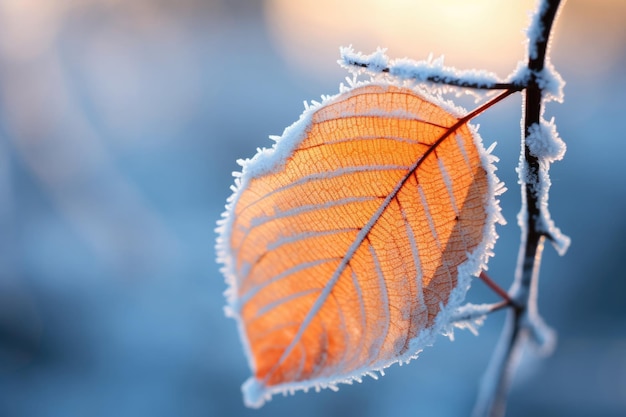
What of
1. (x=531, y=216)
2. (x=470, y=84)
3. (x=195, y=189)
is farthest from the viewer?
(x=195, y=189)

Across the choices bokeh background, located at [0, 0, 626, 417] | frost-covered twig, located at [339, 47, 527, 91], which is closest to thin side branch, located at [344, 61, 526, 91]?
frost-covered twig, located at [339, 47, 527, 91]

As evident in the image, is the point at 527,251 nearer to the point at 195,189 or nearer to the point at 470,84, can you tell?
the point at 470,84

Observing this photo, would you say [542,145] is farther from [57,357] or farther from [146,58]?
[146,58]

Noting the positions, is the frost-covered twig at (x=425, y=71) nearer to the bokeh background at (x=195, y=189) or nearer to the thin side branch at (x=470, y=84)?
the thin side branch at (x=470, y=84)

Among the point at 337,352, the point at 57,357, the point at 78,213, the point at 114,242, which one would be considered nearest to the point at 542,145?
the point at 337,352

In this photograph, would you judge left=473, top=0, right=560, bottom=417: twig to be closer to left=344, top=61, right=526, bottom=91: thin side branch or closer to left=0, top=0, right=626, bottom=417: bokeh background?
left=344, top=61, right=526, bottom=91: thin side branch

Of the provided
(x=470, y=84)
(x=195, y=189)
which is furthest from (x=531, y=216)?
(x=195, y=189)

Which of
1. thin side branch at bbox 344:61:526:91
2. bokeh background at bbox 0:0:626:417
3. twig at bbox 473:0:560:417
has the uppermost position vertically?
bokeh background at bbox 0:0:626:417
